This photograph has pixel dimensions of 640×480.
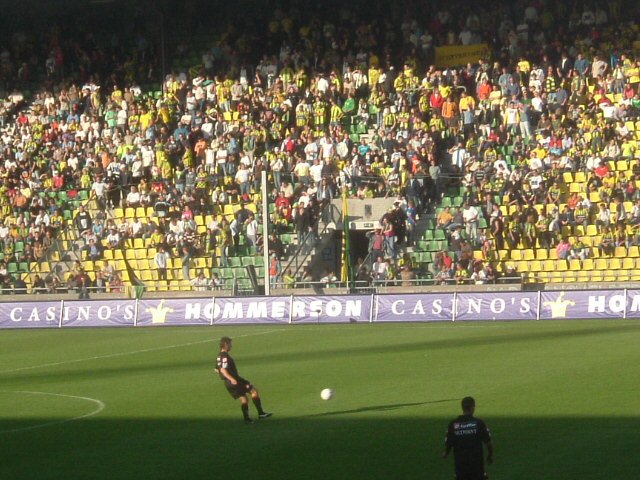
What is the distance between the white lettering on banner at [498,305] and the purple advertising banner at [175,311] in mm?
9116

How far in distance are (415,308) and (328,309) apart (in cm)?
286

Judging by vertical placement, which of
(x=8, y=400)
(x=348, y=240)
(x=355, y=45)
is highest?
(x=355, y=45)

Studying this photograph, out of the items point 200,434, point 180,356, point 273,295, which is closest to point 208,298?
point 273,295

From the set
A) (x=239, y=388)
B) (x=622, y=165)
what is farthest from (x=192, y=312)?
(x=239, y=388)

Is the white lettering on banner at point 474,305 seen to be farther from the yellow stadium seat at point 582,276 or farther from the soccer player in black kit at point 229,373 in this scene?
the soccer player in black kit at point 229,373

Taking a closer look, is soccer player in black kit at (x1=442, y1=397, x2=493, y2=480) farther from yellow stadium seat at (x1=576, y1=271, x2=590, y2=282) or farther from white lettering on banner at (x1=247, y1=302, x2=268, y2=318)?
yellow stadium seat at (x1=576, y1=271, x2=590, y2=282)

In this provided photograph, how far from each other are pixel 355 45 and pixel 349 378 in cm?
2476

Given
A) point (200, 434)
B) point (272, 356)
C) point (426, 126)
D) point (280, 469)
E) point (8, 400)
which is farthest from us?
point (426, 126)

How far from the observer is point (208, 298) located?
3953cm

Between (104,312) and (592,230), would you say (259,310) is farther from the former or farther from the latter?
(592,230)

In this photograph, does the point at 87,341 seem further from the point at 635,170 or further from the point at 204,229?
the point at 635,170

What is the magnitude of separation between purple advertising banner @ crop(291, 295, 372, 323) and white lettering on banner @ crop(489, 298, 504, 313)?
3.88 metres

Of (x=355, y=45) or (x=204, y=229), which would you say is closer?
(x=204, y=229)

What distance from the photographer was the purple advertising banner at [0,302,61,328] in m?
41.0
